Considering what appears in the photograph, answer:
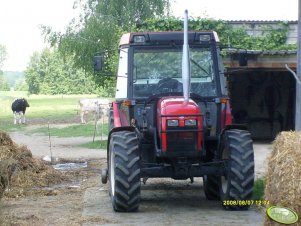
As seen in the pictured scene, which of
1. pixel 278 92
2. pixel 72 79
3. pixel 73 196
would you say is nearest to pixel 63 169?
pixel 73 196

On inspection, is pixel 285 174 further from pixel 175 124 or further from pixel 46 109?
pixel 46 109

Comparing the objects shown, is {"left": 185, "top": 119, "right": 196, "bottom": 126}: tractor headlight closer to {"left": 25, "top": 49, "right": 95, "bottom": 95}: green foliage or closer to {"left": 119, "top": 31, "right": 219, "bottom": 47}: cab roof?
{"left": 119, "top": 31, "right": 219, "bottom": 47}: cab roof

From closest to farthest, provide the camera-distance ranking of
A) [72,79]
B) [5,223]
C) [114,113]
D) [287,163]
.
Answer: [287,163] → [5,223] → [114,113] → [72,79]

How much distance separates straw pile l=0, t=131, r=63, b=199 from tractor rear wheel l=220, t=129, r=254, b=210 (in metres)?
4.09

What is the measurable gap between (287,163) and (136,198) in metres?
3.83

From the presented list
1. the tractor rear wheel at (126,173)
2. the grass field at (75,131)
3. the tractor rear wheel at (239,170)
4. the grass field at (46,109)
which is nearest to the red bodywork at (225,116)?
the tractor rear wheel at (239,170)

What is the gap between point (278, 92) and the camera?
26.1 m

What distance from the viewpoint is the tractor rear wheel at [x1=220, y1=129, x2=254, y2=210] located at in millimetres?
11336

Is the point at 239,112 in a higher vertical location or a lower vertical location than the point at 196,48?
lower

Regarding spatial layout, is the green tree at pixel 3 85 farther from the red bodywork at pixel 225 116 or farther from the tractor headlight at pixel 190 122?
the tractor headlight at pixel 190 122

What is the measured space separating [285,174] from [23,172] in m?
8.60

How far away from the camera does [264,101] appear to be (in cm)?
2619

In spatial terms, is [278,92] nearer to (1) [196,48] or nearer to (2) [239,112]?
(2) [239,112]

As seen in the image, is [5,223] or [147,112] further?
[147,112]
